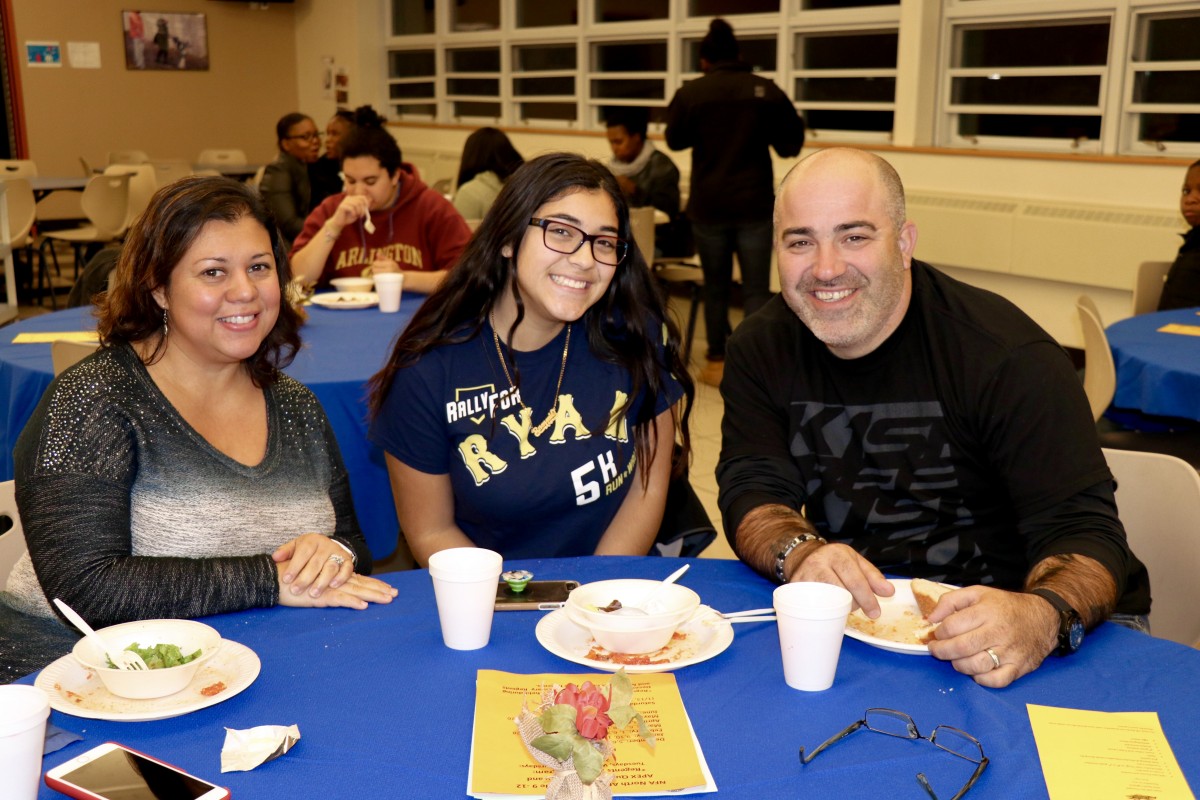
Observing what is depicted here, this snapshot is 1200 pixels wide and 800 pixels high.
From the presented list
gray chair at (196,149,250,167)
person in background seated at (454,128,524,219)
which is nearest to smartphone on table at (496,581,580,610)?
person in background seated at (454,128,524,219)

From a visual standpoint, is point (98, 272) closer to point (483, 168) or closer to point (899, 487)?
point (483, 168)

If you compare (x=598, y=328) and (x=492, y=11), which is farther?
(x=492, y=11)

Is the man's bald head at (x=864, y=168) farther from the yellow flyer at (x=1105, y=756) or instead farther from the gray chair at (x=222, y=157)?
the gray chair at (x=222, y=157)

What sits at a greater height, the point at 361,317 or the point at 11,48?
the point at 11,48

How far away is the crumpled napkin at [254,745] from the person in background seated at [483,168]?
4.46m

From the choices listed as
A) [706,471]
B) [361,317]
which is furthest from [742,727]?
[706,471]

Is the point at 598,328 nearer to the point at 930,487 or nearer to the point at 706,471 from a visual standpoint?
the point at 930,487

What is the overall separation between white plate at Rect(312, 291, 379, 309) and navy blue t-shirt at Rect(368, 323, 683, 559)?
1753 mm

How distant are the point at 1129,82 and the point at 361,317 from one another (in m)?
4.38

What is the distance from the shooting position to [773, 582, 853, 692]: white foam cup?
4.19 ft

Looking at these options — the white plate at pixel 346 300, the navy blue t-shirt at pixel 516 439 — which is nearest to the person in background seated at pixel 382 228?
the white plate at pixel 346 300

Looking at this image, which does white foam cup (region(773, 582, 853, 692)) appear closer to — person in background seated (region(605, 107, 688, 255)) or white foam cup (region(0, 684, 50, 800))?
white foam cup (region(0, 684, 50, 800))

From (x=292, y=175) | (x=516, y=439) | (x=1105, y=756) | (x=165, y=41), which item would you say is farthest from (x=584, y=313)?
(x=165, y=41)

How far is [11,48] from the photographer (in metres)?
11.5
